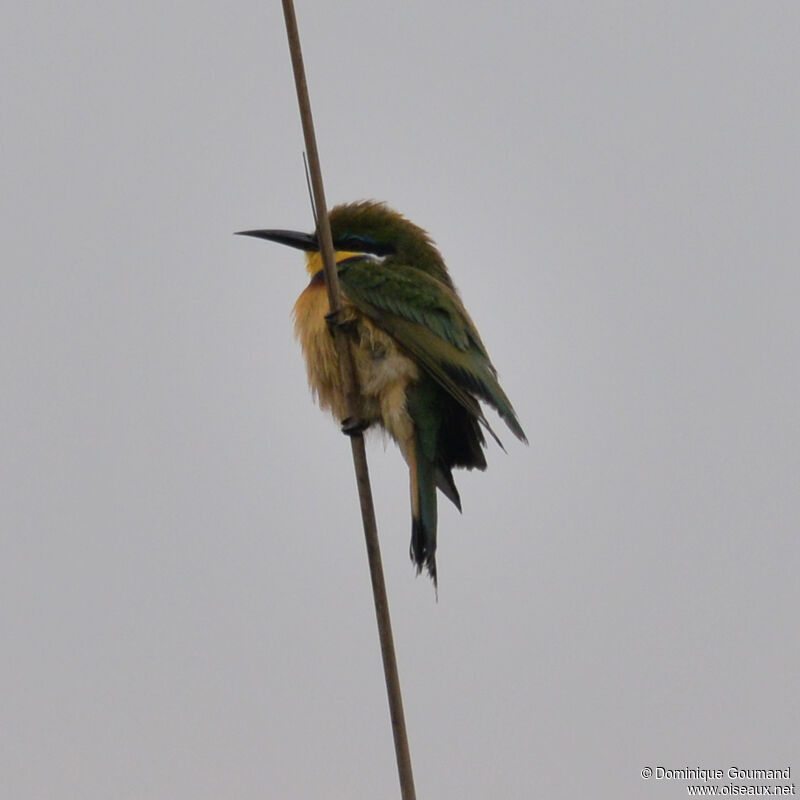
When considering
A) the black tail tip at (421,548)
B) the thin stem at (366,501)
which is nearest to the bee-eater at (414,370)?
the black tail tip at (421,548)

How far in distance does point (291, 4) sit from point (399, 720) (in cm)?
109

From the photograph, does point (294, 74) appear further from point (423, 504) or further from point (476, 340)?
point (476, 340)

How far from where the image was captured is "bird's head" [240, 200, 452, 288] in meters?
4.01

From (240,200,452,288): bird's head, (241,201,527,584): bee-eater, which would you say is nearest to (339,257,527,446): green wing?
(241,201,527,584): bee-eater

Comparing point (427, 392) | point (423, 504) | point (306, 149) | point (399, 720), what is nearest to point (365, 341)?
point (427, 392)

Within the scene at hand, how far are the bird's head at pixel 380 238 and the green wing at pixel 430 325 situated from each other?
0.19 meters

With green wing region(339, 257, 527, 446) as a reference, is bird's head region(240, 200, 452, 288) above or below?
above

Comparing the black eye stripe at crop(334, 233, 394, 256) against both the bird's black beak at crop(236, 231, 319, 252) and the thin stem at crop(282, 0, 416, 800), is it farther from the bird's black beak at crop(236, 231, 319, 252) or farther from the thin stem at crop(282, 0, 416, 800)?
the thin stem at crop(282, 0, 416, 800)

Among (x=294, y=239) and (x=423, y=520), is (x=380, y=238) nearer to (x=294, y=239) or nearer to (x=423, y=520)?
(x=294, y=239)

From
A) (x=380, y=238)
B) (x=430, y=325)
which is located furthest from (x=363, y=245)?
(x=430, y=325)

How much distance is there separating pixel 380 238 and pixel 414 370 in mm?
683

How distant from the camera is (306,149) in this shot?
217 cm

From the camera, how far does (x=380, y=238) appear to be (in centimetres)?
402

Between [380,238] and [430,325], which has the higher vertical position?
[380,238]
